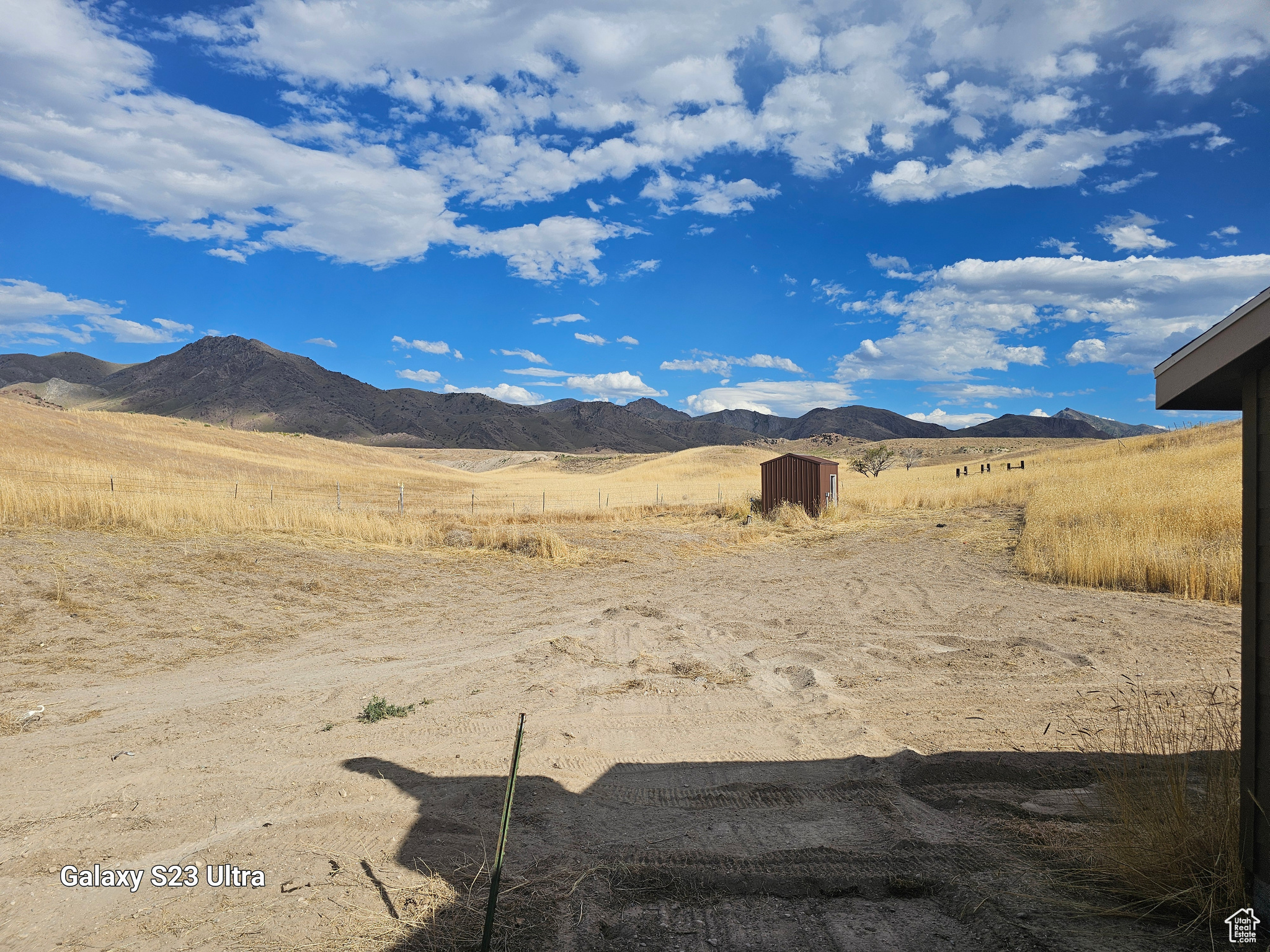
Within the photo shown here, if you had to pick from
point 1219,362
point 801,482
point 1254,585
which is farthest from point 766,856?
point 801,482

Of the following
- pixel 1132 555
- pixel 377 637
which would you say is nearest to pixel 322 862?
pixel 377 637

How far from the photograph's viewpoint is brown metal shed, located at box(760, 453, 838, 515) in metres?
26.0

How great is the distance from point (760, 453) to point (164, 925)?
90.2 metres

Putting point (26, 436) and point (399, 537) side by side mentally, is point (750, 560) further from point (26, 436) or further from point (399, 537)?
point (26, 436)

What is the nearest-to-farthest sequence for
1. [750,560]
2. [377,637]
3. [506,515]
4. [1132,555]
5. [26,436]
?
[377,637] < [1132,555] < [750,560] < [506,515] < [26,436]

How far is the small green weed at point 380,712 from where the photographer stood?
6.82 metres

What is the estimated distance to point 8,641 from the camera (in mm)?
9156

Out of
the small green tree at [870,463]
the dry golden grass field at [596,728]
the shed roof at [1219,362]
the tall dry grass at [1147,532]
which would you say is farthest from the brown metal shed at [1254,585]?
the small green tree at [870,463]

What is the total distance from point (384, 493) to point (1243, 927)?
135 feet

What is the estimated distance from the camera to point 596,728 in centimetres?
660

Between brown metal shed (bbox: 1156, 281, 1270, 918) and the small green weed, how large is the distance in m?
6.52

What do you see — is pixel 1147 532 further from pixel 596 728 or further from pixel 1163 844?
pixel 596 728

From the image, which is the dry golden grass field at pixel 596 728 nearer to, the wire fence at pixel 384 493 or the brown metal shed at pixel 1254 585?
the brown metal shed at pixel 1254 585

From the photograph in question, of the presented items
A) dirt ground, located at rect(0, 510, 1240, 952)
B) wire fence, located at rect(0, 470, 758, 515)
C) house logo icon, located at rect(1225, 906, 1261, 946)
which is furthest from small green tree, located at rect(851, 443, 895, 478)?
house logo icon, located at rect(1225, 906, 1261, 946)
